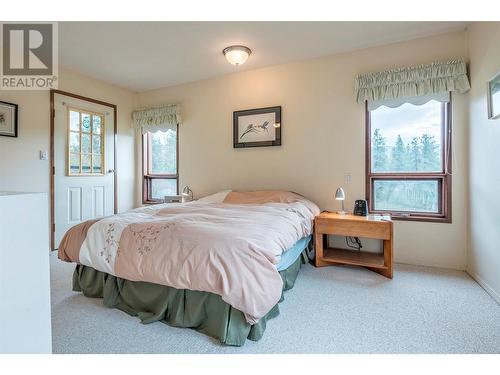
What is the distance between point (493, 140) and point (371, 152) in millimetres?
1101

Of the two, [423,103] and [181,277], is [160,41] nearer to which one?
[181,277]

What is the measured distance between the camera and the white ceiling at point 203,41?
2549mm

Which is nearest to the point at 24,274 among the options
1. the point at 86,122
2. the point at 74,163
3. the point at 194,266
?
the point at 194,266

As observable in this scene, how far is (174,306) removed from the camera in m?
1.75

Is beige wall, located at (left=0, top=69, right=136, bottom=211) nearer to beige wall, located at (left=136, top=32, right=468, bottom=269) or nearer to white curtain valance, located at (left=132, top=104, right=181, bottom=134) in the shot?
white curtain valance, located at (left=132, top=104, right=181, bottom=134)

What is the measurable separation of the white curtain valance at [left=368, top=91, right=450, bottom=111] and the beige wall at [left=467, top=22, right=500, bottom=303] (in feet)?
0.72

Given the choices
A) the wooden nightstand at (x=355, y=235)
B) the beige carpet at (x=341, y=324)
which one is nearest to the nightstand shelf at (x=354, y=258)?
the wooden nightstand at (x=355, y=235)

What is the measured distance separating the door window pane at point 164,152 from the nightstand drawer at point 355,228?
2.58 m

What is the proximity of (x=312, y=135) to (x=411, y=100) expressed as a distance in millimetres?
1111

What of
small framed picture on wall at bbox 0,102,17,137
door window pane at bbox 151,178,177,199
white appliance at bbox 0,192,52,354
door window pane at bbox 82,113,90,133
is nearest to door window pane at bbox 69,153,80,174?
door window pane at bbox 82,113,90,133

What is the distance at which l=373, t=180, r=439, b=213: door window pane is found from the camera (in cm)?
283
